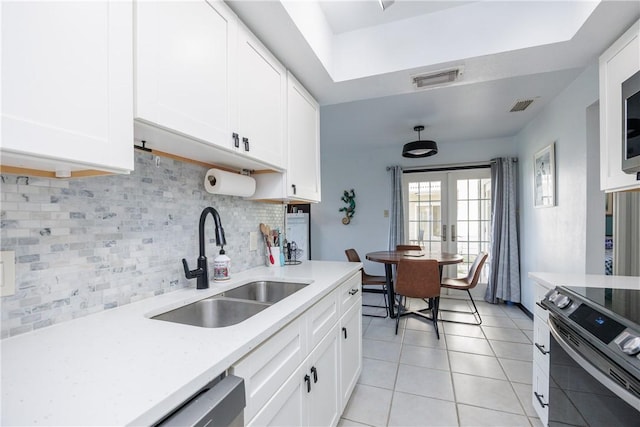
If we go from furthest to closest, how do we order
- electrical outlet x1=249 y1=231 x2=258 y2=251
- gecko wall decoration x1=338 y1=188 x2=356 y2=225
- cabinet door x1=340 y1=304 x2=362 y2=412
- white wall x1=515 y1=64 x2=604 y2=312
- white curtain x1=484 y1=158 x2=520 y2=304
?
gecko wall decoration x1=338 y1=188 x2=356 y2=225 → white curtain x1=484 y1=158 x2=520 y2=304 → white wall x1=515 y1=64 x2=604 y2=312 → electrical outlet x1=249 y1=231 x2=258 y2=251 → cabinet door x1=340 y1=304 x2=362 y2=412

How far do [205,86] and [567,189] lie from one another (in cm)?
316

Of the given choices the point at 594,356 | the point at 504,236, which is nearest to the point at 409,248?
the point at 504,236

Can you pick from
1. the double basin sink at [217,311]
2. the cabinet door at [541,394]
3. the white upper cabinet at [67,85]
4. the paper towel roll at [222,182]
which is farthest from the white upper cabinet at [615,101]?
the white upper cabinet at [67,85]

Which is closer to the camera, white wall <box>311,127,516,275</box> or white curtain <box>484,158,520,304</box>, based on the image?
white curtain <box>484,158,520,304</box>

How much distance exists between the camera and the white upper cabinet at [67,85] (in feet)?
1.90

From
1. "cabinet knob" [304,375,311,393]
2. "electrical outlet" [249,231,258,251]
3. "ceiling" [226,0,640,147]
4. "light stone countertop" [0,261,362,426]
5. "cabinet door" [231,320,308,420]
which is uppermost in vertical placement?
"ceiling" [226,0,640,147]

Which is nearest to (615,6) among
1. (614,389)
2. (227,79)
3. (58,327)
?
(614,389)

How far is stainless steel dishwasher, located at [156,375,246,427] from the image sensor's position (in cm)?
57

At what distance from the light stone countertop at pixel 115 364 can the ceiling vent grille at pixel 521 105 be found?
330cm

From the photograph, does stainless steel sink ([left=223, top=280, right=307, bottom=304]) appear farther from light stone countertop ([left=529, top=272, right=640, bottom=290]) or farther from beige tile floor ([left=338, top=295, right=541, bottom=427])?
light stone countertop ([left=529, top=272, right=640, bottom=290])

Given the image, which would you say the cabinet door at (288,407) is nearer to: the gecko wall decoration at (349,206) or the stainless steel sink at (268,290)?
the stainless steel sink at (268,290)

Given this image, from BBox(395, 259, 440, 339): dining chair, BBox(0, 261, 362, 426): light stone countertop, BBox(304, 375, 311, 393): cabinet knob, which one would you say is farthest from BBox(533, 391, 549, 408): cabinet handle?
BBox(0, 261, 362, 426): light stone countertop

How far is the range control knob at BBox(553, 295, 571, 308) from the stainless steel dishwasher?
143 centimetres

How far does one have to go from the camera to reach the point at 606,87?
1528 millimetres
